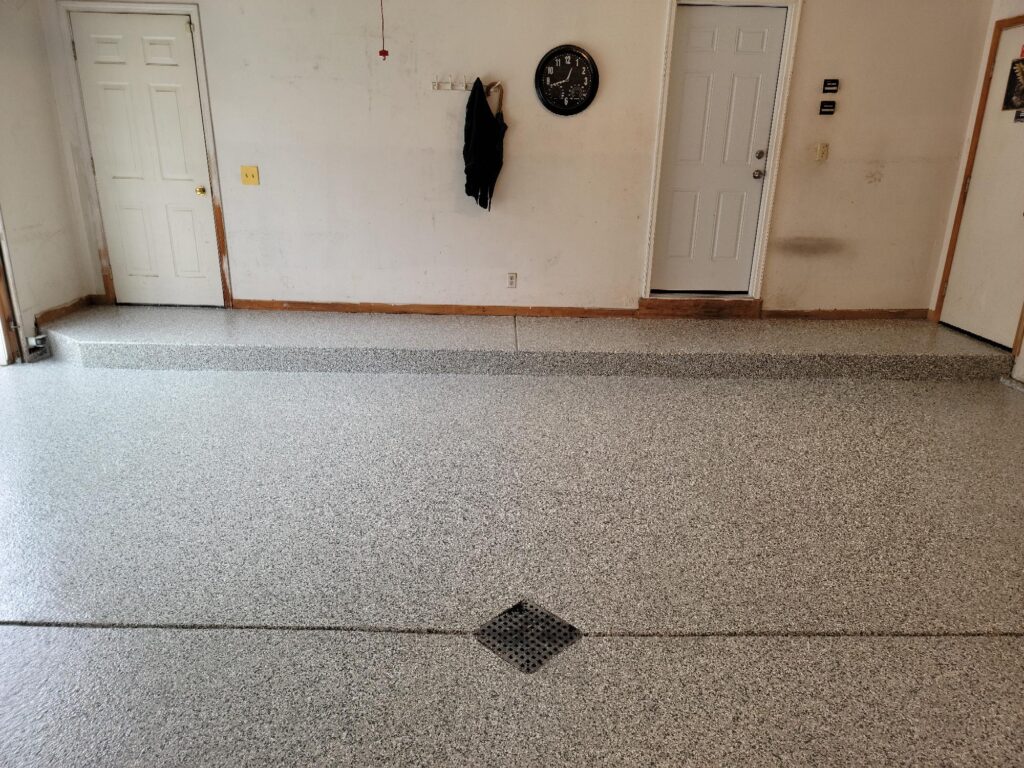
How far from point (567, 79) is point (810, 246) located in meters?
2.20

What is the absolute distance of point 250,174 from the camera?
194 inches

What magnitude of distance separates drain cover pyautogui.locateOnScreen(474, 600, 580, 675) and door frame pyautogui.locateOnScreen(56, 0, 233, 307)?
4.03 m

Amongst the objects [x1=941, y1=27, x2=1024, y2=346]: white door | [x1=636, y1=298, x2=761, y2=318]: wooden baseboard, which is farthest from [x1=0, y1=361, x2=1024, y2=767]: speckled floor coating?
[x1=636, y1=298, x2=761, y2=318]: wooden baseboard

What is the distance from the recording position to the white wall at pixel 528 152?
4.64m

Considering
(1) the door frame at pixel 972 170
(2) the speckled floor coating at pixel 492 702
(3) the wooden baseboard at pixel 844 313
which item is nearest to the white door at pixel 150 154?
(2) the speckled floor coating at pixel 492 702

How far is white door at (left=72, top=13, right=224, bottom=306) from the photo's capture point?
4703 millimetres

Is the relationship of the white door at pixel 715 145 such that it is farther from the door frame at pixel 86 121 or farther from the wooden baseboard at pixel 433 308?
the door frame at pixel 86 121

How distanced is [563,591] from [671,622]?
365 mm

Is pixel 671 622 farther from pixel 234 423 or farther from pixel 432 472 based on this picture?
pixel 234 423

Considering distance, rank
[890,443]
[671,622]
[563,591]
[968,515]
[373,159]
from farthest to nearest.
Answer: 1. [373,159]
2. [890,443]
3. [968,515]
4. [563,591]
5. [671,622]

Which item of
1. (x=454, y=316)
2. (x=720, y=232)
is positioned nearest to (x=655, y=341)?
(x=720, y=232)

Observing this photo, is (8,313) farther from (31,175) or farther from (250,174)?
(250,174)

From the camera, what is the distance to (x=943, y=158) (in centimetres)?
496

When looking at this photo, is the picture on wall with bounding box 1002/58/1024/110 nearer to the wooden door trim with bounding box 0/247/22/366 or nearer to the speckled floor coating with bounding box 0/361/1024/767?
the speckled floor coating with bounding box 0/361/1024/767
